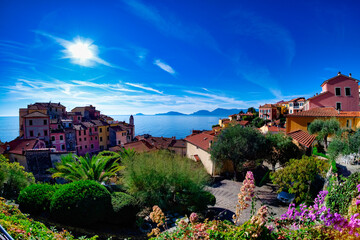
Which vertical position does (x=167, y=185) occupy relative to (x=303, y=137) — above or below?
below

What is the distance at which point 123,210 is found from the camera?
734 cm

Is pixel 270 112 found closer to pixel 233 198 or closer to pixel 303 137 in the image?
pixel 303 137

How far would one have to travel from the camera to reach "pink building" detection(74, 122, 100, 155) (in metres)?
46.1

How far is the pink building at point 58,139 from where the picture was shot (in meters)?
40.8

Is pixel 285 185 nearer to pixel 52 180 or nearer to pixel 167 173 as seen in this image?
pixel 167 173

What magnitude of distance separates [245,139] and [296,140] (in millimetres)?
4107

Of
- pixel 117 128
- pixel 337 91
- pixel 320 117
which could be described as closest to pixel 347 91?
pixel 337 91

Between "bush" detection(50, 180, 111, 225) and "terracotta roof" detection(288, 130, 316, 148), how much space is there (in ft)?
44.0

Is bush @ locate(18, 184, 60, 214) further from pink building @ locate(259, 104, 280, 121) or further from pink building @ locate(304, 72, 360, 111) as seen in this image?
pink building @ locate(259, 104, 280, 121)

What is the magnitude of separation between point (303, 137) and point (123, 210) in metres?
14.3

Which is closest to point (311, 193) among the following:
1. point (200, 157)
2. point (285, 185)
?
point (285, 185)

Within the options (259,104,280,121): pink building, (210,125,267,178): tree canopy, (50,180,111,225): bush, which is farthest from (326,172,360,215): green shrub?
(259,104,280,121): pink building

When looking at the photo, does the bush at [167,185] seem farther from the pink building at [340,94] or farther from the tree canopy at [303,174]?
the pink building at [340,94]

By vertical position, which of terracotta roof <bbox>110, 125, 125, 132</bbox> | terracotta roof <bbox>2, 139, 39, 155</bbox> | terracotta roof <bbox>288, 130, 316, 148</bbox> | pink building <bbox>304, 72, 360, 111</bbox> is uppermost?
pink building <bbox>304, 72, 360, 111</bbox>
